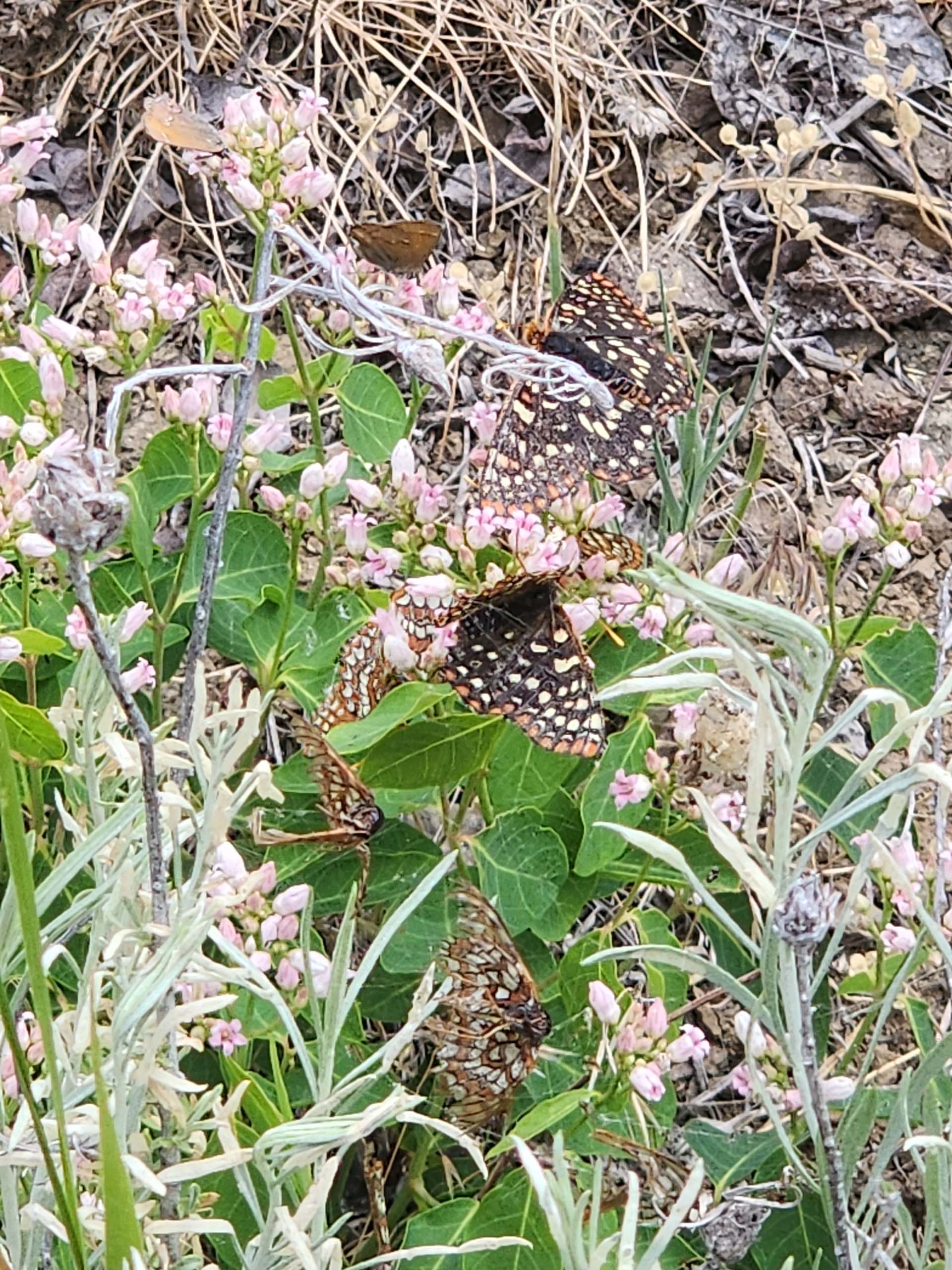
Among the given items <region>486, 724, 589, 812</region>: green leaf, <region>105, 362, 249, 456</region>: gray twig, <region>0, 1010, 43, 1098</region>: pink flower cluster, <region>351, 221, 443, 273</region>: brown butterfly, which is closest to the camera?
<region>105, 362, 249, 456</region>: gray twig

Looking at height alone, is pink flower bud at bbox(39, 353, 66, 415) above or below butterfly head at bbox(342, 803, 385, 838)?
above

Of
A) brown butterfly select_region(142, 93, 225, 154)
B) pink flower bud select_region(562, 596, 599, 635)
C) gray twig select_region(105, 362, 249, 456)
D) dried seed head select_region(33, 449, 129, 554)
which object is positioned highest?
dried seed head select_region(33, 449, 129, 554)

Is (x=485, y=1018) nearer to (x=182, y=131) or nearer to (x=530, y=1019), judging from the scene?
(x=530, y=1019)

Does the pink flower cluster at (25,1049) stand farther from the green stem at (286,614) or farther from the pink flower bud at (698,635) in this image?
the pink flower bud at (698,635)

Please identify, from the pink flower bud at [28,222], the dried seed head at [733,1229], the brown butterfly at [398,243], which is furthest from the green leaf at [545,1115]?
the pink flower bud at [28,222]

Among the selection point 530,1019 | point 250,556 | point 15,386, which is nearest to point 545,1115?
point 530,1019

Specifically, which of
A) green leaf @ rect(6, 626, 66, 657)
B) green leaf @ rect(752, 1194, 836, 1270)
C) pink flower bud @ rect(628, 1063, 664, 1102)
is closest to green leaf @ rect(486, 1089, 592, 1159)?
pink flower bud @ rect(628, 1063, 664, 1102)

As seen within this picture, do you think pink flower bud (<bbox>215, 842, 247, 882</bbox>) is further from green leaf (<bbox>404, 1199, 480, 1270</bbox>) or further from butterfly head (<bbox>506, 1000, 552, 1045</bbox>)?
green leaf (<bbox>404, 1199, 480, 1270</bbox>)
